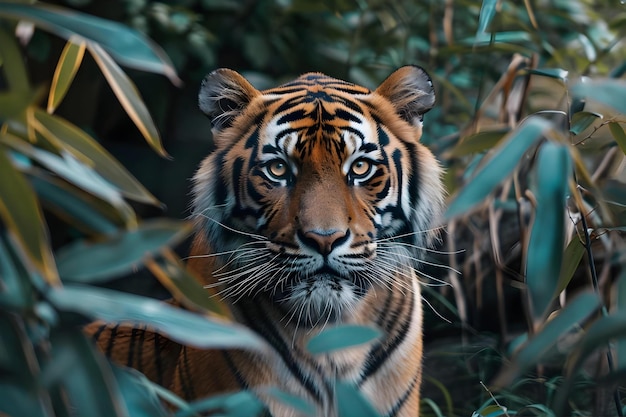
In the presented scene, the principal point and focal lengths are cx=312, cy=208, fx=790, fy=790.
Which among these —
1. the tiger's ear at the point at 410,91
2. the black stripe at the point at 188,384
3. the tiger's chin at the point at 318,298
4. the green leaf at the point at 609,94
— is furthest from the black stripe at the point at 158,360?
the green leaf at the point at 609,94

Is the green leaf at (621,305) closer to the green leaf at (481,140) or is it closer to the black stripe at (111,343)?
the green leaf at (481,140)

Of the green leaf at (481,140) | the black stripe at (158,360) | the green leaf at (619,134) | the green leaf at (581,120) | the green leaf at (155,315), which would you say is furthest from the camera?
the black stripe at (158,360)

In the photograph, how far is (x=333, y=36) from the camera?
3.80 meters

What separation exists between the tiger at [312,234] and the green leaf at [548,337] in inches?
24.0

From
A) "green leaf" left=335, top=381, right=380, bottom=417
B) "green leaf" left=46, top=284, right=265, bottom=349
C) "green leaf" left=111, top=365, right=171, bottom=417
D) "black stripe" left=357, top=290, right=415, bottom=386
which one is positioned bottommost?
"black stripe" left=357, top=290, right=415, bottom=386

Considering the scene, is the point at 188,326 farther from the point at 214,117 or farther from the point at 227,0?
the point at 227,0

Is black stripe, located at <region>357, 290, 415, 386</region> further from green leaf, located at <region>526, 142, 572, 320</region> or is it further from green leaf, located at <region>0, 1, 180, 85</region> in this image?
green leaf, located at <region>0, 1, 180, 85</region>

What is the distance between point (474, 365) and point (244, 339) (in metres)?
1.95

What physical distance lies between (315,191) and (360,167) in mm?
134

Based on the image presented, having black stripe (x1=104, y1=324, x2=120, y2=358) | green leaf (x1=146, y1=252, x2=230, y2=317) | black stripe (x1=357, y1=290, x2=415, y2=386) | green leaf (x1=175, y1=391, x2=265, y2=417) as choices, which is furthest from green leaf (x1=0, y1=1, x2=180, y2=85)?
black stripe (x1=104, y1=324, x2=120, y2=358)

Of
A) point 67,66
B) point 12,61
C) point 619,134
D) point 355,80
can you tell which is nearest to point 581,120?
point 619,134

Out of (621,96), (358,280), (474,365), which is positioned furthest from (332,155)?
(474,365)

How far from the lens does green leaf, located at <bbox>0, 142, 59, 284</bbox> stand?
0.95m

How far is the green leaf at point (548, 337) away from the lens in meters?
1.01
